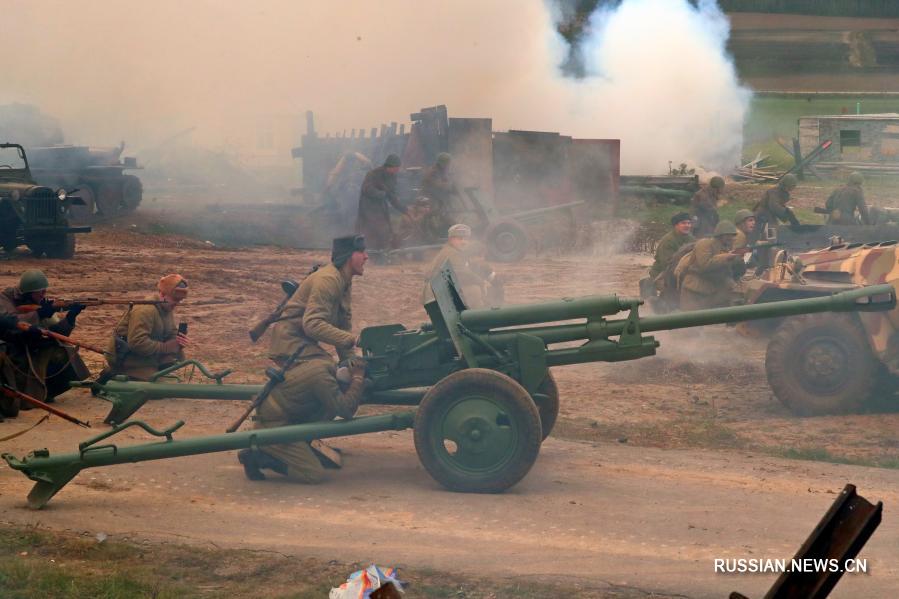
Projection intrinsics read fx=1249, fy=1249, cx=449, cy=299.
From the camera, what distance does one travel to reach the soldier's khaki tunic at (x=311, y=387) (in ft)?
27.9

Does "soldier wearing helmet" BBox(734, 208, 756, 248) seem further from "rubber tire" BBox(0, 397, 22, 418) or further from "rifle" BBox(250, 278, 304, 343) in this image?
"rubber tire" BBox(0, 397, 22, 418)

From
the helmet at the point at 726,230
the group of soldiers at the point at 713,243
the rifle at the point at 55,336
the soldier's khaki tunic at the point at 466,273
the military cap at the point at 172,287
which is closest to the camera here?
the rifle at the point at 55,336

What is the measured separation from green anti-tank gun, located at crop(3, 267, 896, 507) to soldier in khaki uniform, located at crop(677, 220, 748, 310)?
13.2 feet

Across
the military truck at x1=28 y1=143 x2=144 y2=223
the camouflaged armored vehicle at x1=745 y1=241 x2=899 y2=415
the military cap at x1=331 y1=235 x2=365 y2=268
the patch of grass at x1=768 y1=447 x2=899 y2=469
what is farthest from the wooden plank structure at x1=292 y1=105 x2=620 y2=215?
the military cap at x1=331 y1=235 x2=365 y2=268

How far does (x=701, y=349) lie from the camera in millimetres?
13758

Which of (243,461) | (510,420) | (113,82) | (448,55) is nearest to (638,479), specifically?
(510,420)

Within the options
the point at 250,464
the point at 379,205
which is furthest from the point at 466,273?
the point at 379,205

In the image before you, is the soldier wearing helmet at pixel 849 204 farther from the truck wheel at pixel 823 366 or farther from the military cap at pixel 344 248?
the military cap at pixel 344 248

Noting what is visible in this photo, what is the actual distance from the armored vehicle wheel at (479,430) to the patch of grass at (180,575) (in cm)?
142

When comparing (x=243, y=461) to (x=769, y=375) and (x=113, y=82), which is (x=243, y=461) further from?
(x=113, y=82)

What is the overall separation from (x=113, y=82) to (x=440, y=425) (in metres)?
29.0

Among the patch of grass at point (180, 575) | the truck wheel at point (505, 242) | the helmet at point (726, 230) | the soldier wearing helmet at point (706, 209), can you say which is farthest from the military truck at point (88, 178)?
the patch of grass at point (180, 575)

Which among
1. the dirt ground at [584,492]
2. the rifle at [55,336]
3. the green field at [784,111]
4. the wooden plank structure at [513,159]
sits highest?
the green field at [784,111]

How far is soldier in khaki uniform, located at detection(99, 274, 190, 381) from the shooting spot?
10.4 metres
